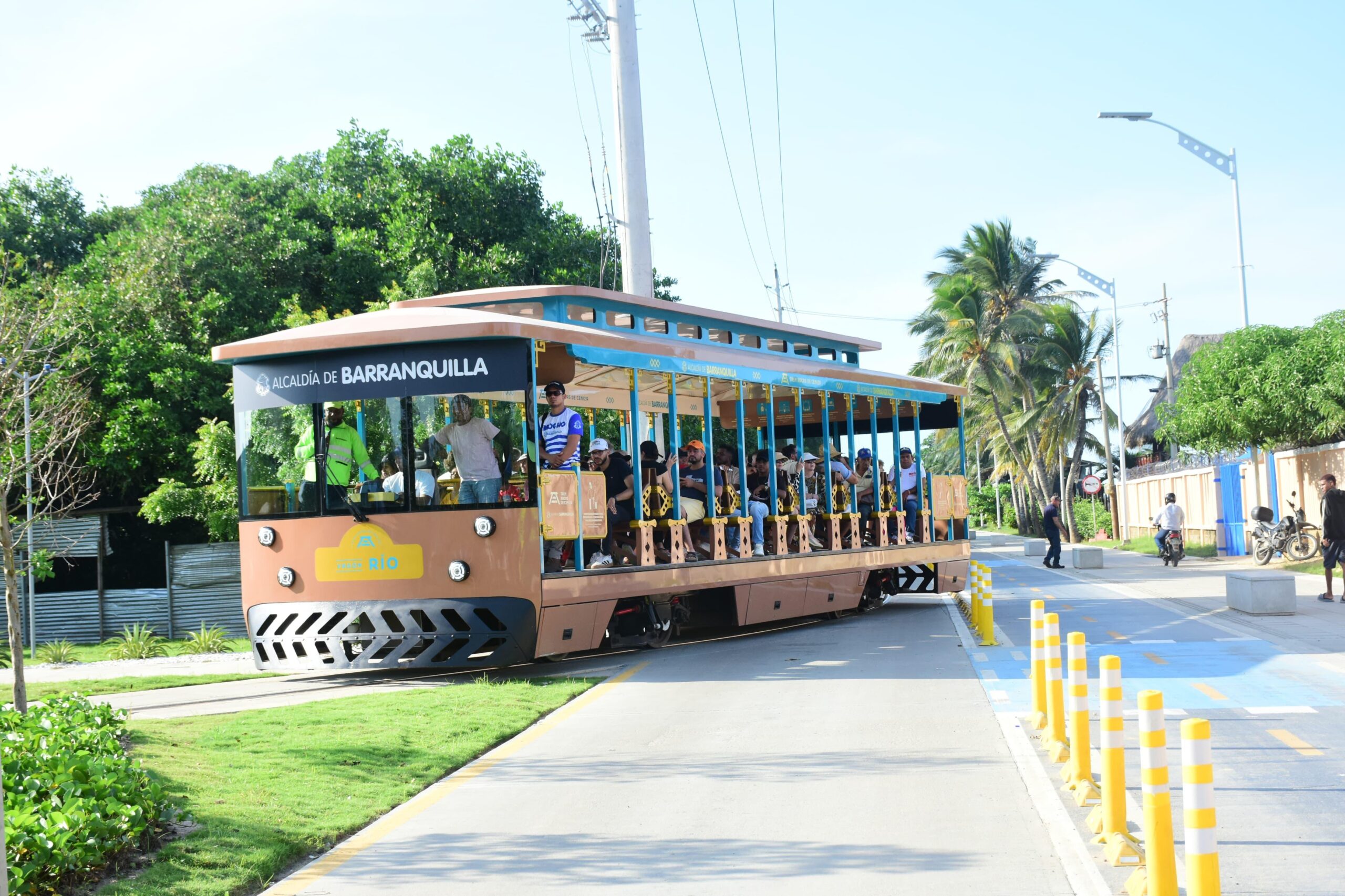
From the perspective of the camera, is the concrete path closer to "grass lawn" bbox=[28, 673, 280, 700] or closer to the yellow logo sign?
the yellow logo sign

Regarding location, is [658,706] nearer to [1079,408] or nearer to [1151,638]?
[1151,638]

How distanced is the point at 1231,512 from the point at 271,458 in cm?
2865

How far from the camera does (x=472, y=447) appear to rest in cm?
1210

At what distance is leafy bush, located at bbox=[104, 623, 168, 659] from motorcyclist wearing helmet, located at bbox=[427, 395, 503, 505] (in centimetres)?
Answer: 802

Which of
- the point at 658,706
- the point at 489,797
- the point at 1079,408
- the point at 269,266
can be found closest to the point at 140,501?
the point at 269,266

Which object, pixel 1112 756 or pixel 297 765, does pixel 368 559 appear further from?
pixel 1112 756

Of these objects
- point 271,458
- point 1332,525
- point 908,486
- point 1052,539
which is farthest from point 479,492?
point 1052,539

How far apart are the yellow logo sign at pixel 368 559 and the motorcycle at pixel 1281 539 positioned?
808 inches

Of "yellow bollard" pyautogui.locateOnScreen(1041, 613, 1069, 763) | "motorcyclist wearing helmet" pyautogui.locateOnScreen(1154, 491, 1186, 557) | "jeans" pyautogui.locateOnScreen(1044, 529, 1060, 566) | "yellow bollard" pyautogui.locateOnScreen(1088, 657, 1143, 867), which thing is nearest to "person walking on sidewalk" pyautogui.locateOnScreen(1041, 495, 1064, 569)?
→ "jeans" pyautogui.locateOnScreen(1044, 529, 1060, 566)

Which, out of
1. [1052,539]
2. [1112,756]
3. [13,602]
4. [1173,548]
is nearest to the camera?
[1112,756]

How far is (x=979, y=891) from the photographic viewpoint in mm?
5266

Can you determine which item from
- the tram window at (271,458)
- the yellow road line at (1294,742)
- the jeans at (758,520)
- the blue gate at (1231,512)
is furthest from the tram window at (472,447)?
the blue gate at (1231,512)

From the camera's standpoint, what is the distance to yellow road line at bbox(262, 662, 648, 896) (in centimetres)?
579

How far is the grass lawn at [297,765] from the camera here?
5820 millimetres
